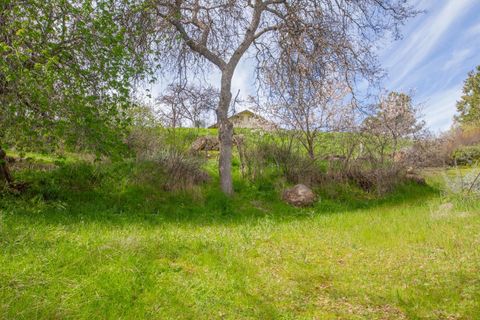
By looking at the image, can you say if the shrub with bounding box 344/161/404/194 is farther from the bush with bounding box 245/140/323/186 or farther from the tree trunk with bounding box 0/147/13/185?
the tree trunk with bounding box 0/147/13/185

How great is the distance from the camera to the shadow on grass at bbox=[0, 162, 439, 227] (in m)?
7.31

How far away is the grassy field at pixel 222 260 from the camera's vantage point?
3596 millimetres

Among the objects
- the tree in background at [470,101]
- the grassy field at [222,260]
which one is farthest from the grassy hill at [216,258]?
the tree in background at [470,101]

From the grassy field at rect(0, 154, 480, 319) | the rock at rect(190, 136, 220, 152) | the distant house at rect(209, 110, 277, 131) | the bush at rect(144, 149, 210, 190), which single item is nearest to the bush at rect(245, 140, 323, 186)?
the bush at rect(144, 149, 210, 190)

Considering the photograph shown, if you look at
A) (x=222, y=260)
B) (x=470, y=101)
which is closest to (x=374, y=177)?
(x=222, y=260)

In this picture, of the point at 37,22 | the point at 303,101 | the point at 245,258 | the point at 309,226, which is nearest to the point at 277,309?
the point at 245,258

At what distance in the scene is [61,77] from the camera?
20.8 feet

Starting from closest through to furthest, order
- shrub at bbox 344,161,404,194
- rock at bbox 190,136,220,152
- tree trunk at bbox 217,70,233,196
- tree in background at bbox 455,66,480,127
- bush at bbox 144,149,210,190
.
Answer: bush at bbox 144,149,210,190
tree trunk at bbox 217,70,233,196
shrub at bbox 344,161,404,194
rock at bbox 190,136,220,152
tree in background at bbox 455,66,480,127

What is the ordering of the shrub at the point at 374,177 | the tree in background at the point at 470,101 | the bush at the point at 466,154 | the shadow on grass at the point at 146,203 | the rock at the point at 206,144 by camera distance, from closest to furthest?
1. the shadow on grass at the point at 146,203
2. the shrub at the point at 374,177
3. the rock at the point at 206,144
4. the bush at the point at 466,154
5. the tree in background at the point at 470,101

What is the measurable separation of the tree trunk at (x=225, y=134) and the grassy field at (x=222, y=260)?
1.58 m

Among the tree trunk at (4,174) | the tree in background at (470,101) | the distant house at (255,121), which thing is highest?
the tree in background at (470,101)

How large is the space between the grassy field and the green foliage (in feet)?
5.71

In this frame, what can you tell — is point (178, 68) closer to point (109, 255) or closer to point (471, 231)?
point (109, 255)

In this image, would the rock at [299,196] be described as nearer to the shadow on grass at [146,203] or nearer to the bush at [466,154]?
the shadow on grass at [146,203]
